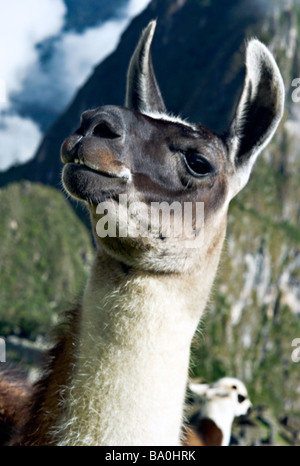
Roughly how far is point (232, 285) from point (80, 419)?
151189 millimetres

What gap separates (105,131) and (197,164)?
808 mm

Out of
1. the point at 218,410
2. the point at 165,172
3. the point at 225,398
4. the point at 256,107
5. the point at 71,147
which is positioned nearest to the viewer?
the point at 71,147

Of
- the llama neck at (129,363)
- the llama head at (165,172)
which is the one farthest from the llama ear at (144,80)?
the llama neck at (129,363)

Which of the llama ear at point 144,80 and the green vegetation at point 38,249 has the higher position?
the llama ear at point 144,80

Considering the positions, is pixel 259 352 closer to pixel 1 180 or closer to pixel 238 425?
pixel 1 180

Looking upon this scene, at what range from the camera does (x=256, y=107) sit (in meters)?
4.27

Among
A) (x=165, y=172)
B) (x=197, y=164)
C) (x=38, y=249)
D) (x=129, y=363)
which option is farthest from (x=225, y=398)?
(x=38, y=249)

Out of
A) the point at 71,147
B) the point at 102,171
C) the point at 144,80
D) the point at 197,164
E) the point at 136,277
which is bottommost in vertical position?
the point at 136,277

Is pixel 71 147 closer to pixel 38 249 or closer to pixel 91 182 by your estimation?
pixel 91 182

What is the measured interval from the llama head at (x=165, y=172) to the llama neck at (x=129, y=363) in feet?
0.70

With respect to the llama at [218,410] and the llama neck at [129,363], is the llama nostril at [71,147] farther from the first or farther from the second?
the llama at [218,410]

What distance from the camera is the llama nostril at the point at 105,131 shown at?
11.7 ft

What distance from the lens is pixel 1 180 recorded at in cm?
19750

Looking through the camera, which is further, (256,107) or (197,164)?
(256,107)
